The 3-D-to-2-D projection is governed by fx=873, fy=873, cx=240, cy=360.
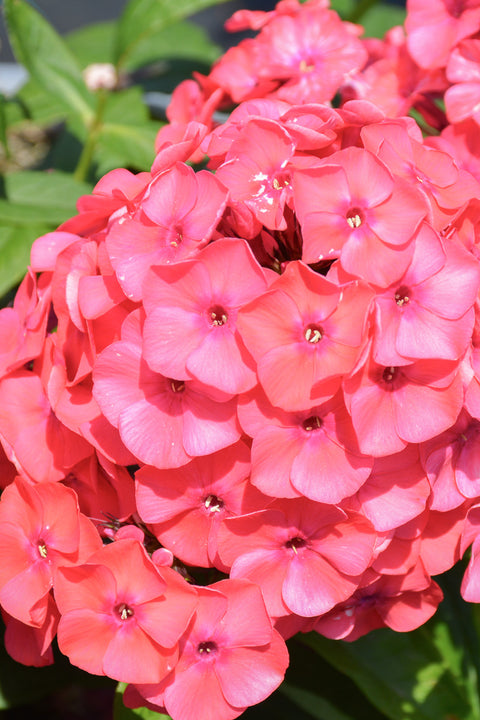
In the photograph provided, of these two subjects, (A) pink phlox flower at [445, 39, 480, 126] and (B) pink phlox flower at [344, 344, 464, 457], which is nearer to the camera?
(B) pink phlox flower at [344, 344, 464, 457]

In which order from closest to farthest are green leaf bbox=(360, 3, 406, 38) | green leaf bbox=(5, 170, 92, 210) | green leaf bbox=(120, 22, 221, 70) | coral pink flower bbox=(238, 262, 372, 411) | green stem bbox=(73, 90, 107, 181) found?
1. coral pink flower bbox=(238, 262, 372, 411)
2. green leaf bbox=(5, 170, 92, 210)
3. green stem bbox=(73, 90, 107, 181)
4. green leaf bbox=(120, 22, 221, 70)
5. green leaf bbox=(360, 3, 406, 38)

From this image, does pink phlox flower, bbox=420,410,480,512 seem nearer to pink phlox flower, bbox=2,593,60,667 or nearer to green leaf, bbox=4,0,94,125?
pink phlox flower, bbox=2,593,60,667

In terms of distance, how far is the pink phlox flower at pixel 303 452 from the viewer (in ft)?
1.84

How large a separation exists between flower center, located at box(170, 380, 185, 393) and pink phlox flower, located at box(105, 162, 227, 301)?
0.21 ft

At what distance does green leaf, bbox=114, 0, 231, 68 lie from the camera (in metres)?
1.10

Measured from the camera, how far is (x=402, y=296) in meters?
0.57

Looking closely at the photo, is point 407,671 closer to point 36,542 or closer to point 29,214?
point 36,542

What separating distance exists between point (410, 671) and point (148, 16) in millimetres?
841

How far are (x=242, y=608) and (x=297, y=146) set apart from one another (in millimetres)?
328

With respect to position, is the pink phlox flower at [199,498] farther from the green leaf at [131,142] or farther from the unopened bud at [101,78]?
the unopened bud at [101,78]

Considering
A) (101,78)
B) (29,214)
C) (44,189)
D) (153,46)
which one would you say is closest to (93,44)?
(153,46)

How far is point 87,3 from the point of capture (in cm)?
284

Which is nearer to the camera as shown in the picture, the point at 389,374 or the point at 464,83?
the point at 389,374

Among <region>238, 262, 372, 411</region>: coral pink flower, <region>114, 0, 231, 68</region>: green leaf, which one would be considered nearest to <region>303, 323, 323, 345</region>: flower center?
<region>238, 262, 372, 411</region>: coral pink flower
